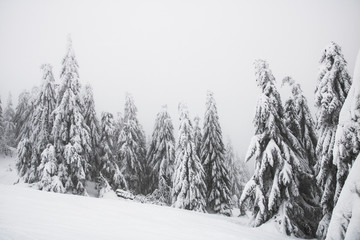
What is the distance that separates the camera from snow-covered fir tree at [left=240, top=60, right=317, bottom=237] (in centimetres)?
1273

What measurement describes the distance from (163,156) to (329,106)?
2066 centimetres

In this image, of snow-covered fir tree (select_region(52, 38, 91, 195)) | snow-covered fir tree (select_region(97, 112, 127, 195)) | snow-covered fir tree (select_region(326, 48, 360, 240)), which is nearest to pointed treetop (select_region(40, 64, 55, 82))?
snow-covered fir tree (select_region(52, 38, 91, 195))

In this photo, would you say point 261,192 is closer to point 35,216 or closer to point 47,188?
point 35,216

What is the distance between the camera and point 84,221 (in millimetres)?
7133

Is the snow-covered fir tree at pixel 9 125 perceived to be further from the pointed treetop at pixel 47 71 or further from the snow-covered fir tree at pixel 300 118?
the snow-covered fir tree at pixel 300 118

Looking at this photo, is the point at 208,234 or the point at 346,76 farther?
the point at 346,76

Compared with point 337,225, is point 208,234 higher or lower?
lower

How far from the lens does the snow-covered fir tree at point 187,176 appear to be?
73.1 feet

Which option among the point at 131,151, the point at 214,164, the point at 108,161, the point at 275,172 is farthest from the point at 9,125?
the point at 275,172

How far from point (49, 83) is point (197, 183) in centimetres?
1921

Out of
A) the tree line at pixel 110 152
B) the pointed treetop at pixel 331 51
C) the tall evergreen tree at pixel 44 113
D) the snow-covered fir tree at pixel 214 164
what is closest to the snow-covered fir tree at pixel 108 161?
the tree line at pixel 110 152

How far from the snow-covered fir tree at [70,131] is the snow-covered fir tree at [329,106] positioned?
1907 cm

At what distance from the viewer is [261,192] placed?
13195mm

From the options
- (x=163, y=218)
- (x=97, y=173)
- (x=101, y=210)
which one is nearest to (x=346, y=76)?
(x=163, y=218)
